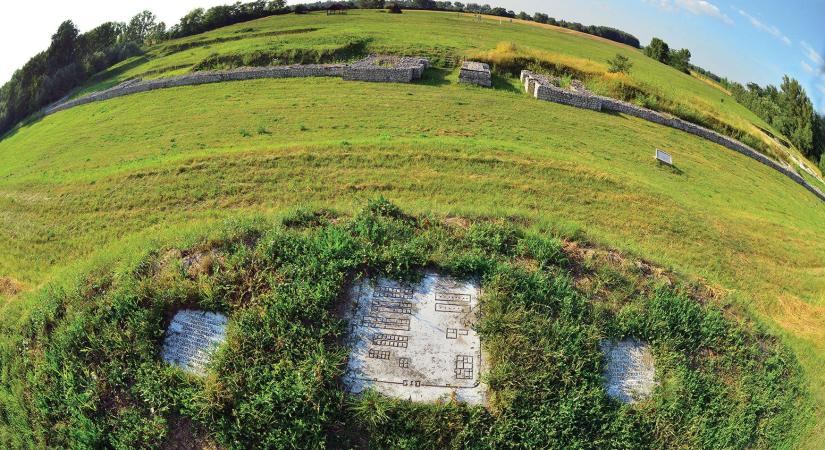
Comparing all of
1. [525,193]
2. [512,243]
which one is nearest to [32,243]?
[512,243]

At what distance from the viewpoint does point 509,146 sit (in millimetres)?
18438

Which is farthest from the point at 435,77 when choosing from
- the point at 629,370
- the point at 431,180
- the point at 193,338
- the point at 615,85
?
the point at 193,338

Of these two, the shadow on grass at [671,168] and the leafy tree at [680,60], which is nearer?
the shadow on grass at [671,168]

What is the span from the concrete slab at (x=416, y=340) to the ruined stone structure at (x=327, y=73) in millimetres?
18011

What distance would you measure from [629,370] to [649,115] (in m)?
20.1

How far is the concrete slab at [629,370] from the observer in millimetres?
9172

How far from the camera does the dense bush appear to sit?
8.34m

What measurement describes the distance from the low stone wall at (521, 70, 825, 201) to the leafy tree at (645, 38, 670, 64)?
106 ft

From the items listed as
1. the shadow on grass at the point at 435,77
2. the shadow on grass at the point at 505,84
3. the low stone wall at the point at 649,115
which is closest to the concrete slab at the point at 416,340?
the low stone wall at the point at 649,115

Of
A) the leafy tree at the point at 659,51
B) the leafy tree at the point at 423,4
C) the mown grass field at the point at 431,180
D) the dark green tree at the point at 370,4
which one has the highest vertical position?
the leafy tree at the point at 423,4

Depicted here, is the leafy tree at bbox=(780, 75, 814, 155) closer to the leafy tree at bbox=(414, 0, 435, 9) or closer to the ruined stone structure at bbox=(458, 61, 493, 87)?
the ruined stone structure at bbox=(458, 61, 493, 87)

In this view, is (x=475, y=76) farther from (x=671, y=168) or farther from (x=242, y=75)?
(x=242, y=75)

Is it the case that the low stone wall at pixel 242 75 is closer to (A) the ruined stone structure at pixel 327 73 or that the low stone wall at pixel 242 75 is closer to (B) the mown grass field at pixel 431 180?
(A) the ruined stone structure at pixel 327 73

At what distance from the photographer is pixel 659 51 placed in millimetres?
52281
